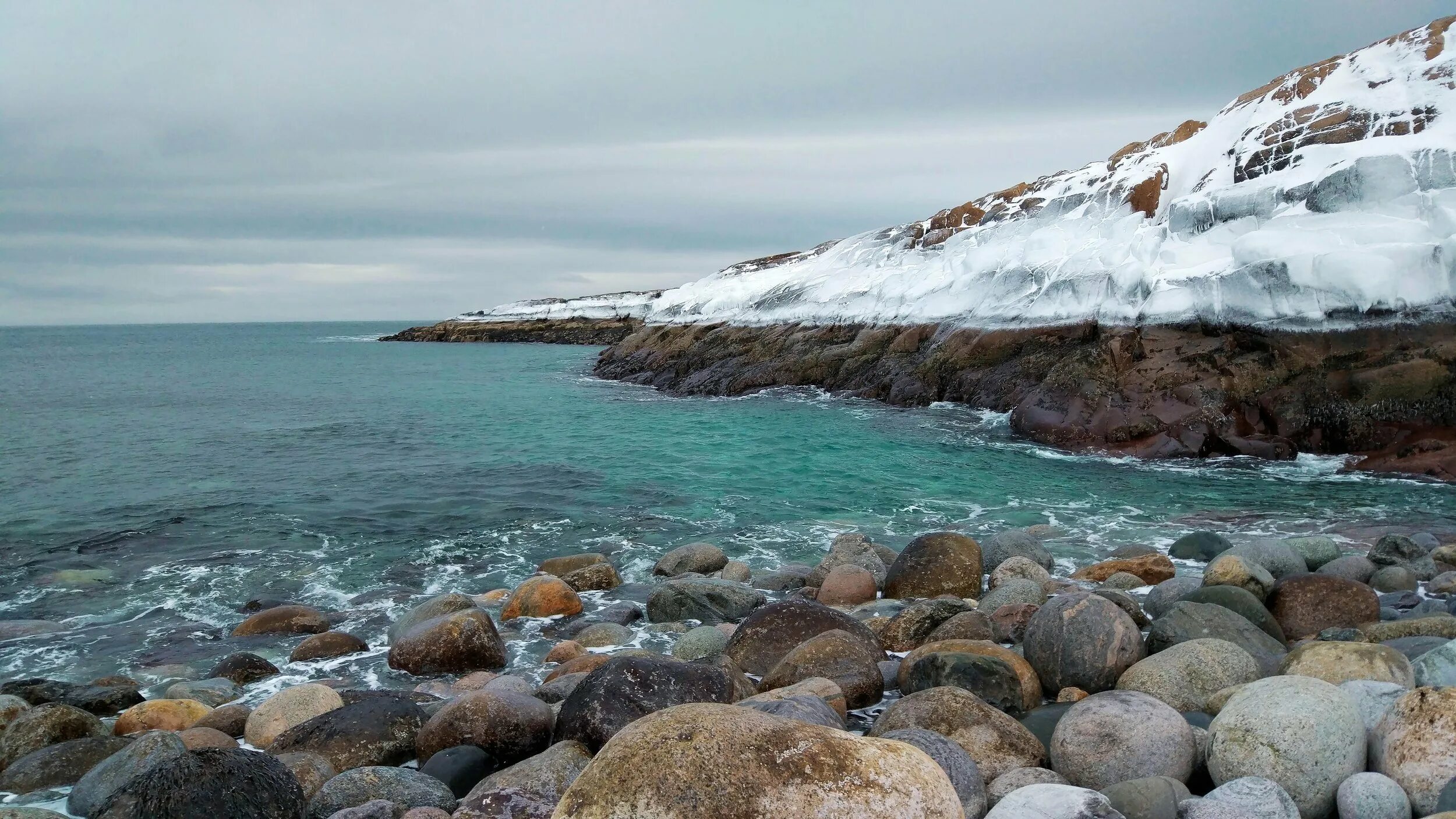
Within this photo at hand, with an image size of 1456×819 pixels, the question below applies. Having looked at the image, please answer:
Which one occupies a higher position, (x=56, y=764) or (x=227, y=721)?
(x=56, y=764)

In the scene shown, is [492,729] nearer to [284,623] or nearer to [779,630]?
[779,630]

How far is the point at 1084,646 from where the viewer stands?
25.5 feet

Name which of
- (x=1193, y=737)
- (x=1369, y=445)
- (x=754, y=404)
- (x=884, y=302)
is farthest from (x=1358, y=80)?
(x=1193, y=737)

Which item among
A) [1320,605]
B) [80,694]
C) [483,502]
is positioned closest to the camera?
[80,694]

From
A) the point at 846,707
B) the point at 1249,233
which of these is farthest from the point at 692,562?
the point at 1249,233

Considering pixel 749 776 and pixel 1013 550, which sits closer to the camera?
pixel 749 776

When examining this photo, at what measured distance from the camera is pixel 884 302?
3809cm

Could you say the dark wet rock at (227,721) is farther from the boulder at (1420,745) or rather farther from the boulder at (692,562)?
the boulder at (1420,745)

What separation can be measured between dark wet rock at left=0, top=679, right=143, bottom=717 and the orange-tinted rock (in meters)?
4.12

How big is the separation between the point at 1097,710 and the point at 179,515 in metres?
17.5

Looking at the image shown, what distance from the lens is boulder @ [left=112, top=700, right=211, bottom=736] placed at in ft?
27.4

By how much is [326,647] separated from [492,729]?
462cm

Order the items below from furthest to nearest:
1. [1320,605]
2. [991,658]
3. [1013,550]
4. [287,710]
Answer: [1013,550] < [1320,605] < [287,710] < [991,658]

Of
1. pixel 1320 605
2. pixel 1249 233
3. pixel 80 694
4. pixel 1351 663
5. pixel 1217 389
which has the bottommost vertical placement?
pixel 80 694
